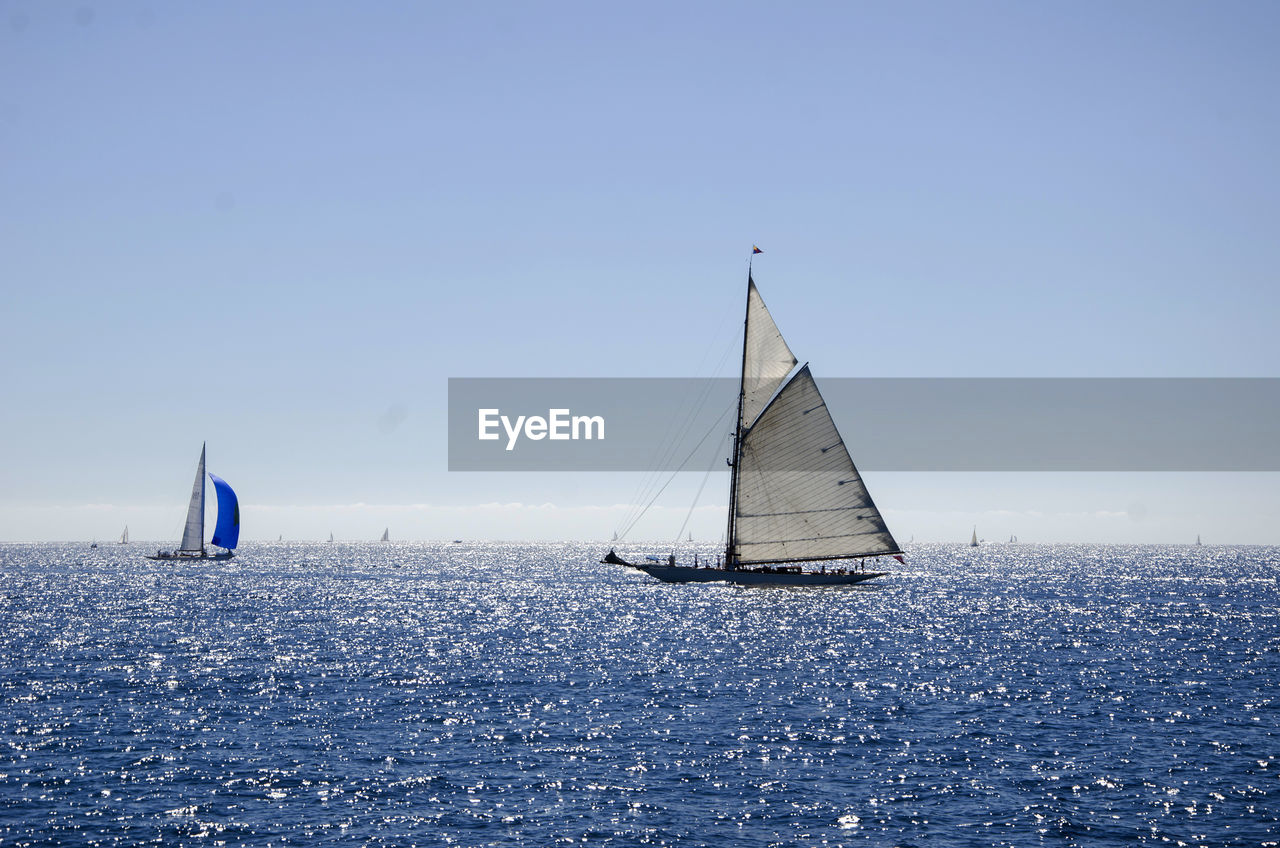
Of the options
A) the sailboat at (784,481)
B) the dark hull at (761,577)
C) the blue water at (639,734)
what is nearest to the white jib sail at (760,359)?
the sailboat at (784,481)

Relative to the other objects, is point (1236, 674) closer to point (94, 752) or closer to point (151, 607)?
point (94, 752)

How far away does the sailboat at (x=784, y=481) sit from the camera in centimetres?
10494

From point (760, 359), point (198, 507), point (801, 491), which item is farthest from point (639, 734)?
point (198, 507)

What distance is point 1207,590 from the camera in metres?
172

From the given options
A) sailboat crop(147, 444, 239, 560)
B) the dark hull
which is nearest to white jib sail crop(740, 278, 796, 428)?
the dark hull

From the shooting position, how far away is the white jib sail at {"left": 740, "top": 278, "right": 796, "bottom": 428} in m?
108

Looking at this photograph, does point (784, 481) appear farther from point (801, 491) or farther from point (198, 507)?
point (198, 507)

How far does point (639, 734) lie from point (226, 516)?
560ft

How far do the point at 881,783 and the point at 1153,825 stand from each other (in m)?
8.61

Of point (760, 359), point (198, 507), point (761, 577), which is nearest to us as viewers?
point (760, 359)

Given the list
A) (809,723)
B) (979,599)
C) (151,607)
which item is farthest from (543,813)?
(979,599)

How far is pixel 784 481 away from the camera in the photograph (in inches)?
4190

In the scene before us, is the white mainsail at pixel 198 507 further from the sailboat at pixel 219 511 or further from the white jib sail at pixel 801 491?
the white jib sail at pixel 801 491

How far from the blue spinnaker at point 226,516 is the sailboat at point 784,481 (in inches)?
4434
